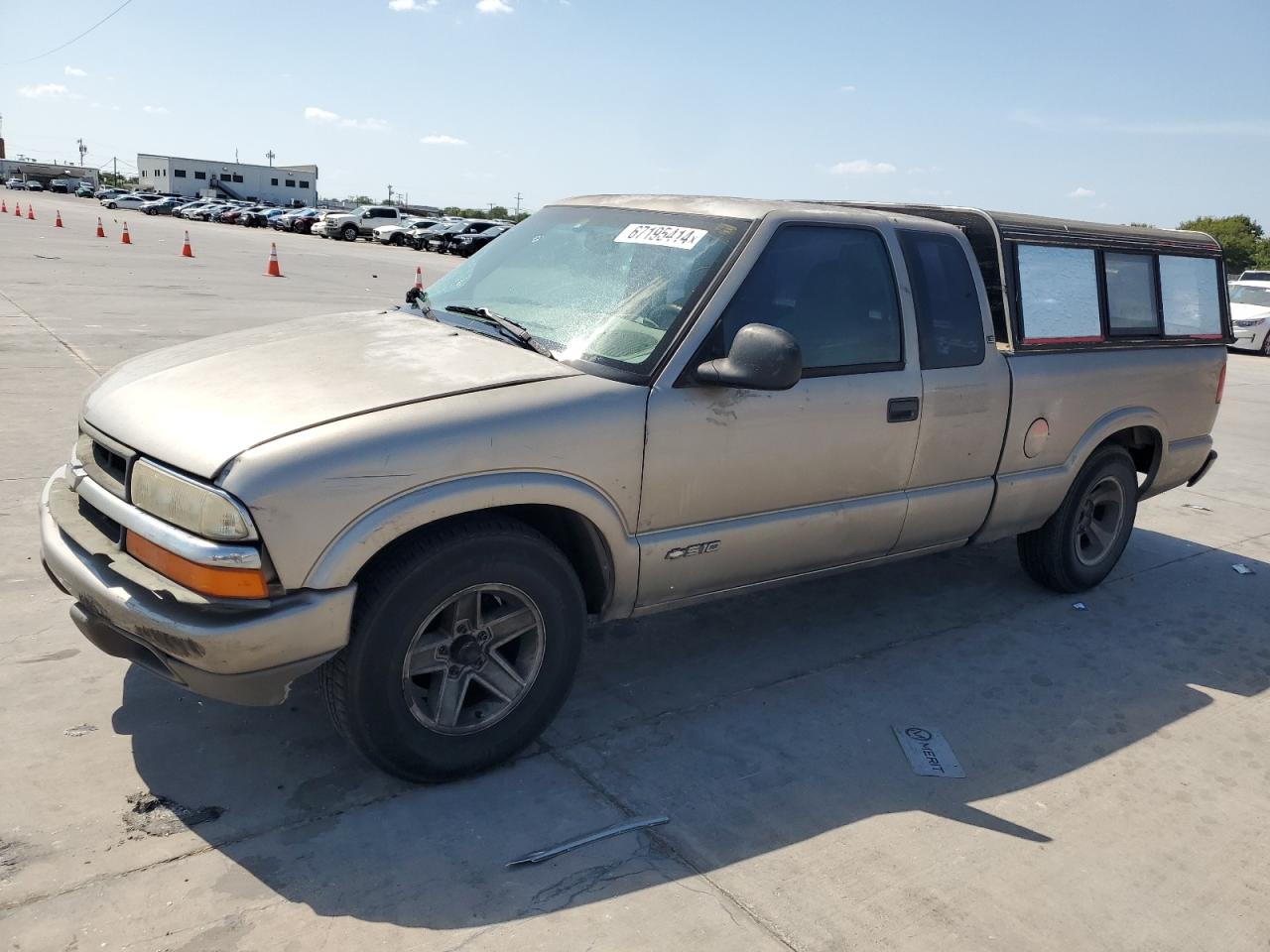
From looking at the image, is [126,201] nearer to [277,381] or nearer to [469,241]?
[469,241]

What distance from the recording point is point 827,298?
396 cm

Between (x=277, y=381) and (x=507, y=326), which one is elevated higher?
(x=507, y=326)

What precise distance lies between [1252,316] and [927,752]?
20758 millimetres

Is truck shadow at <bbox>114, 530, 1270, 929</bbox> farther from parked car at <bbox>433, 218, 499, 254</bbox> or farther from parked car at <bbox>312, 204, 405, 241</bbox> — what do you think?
parked car at <bbox>312, 204, 405, 241</bbox>

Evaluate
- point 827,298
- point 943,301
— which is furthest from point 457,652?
point 943,301

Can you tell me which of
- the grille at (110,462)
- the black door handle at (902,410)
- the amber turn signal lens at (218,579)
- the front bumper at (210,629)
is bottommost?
the front bumper at (210,629)

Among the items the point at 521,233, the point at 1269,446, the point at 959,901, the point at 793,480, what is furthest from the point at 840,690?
the point at 1269,446

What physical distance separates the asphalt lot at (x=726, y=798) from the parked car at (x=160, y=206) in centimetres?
7097

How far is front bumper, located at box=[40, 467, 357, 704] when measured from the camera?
270cm

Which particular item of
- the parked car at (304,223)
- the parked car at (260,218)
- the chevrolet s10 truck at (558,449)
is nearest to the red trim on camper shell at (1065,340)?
the chevrolet s10 truck at (558,449)

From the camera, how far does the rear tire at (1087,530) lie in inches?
206

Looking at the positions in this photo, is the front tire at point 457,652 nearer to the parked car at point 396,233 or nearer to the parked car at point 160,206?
the parked car at point 396,233

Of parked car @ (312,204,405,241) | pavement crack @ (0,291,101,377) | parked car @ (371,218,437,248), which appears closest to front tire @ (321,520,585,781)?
pavement crack @ (0,291,101,377)

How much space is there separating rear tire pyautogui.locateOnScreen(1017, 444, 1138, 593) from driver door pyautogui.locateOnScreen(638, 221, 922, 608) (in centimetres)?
144
